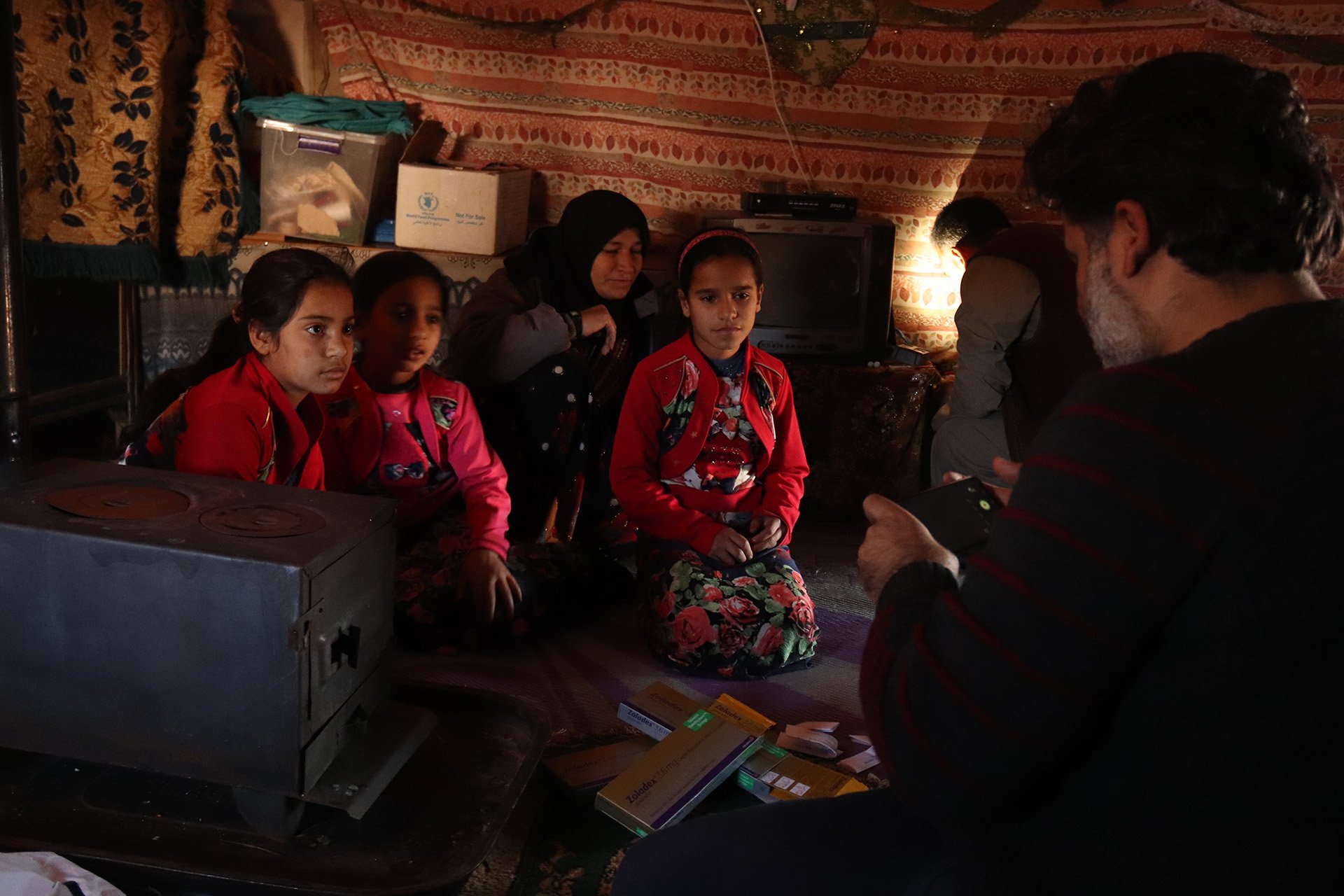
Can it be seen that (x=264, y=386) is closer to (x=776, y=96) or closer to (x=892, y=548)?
(x=892, y=548)

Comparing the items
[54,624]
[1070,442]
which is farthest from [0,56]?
[1070,442]

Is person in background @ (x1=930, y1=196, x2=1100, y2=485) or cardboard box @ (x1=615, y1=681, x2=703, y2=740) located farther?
person in background @ (x1=930, y1=196, x2=1100, y2=485)

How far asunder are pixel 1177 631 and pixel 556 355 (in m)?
2.09

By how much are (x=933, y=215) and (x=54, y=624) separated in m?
3.19

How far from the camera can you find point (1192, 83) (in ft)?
3.32

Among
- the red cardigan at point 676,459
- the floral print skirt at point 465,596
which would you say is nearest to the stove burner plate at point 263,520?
the floral print skirt at point 465,596

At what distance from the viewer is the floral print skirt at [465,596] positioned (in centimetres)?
240

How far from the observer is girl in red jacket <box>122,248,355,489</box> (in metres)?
1.86

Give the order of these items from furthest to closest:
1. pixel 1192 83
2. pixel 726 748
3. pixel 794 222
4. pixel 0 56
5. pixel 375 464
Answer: pixel 794 222
pixel 375 464
pixel 726 748
pixel 0 56
pixel 1192 83

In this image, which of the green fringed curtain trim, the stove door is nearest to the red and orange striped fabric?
the green fringed curtain trim

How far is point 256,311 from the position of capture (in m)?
2.04

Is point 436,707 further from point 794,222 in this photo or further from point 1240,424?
point 794,222

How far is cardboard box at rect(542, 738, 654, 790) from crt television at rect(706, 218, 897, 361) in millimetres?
1731

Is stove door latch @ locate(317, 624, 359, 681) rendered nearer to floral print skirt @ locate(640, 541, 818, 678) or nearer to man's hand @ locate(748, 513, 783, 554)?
floral print skirt @ locate(640, 541, 818, 678)
